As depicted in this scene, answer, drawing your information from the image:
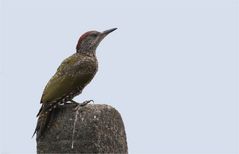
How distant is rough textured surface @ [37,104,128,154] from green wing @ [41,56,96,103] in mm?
498

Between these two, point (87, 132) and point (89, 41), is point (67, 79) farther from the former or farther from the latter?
point (87, 132)

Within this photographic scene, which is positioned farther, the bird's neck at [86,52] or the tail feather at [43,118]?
the bird's neck at [86,52]

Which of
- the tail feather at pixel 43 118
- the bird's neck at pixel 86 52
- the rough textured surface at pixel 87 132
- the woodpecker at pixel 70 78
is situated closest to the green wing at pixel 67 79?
the woodpecker at pixel 70 78

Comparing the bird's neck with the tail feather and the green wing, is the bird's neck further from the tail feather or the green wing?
the tail feather

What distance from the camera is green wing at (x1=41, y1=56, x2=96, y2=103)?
7.94 meters

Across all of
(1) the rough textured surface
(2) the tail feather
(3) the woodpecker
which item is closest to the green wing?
(3) the woodpecker

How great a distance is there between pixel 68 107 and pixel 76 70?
44.9 inches

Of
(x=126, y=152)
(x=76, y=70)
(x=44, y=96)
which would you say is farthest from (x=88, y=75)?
(x=126, y=152)

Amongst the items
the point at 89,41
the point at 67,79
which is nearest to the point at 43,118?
the point at 67,79

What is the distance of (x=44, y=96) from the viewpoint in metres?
7.89

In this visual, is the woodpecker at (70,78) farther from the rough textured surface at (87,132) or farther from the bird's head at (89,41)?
the rough textured surface at (87,132)

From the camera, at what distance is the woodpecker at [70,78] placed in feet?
25.1

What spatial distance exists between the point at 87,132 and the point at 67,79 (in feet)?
5.13

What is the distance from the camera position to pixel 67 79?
8320mm
